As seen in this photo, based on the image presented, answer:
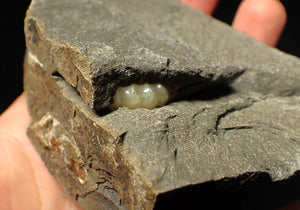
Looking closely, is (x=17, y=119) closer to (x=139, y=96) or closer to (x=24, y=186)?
(x=24, y=186)

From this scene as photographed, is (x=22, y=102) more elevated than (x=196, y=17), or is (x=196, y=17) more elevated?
(x=196, y=17)

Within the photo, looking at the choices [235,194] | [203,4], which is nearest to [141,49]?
[235,194]

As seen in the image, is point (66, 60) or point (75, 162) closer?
point (66, 60)

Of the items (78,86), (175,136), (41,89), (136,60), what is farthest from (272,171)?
(41,89)

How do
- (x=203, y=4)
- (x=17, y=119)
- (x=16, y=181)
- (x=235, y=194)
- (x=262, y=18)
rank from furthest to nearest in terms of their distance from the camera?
(x=203, y=4) → (x=262, y=18) → (x=17, y=119) → (x=16, y=181) → (x=235, y=194)

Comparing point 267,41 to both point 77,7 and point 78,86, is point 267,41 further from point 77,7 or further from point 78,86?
point 78,86

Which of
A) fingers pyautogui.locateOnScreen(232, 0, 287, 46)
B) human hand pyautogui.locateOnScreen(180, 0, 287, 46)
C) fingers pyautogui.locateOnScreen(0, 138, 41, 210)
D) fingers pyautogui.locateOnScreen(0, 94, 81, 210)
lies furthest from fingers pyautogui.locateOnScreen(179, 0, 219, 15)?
fingers pyautogui.locateOnScreen(0, 138, 41, 210)

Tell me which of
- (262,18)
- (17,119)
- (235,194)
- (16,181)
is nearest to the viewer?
(235,194)
